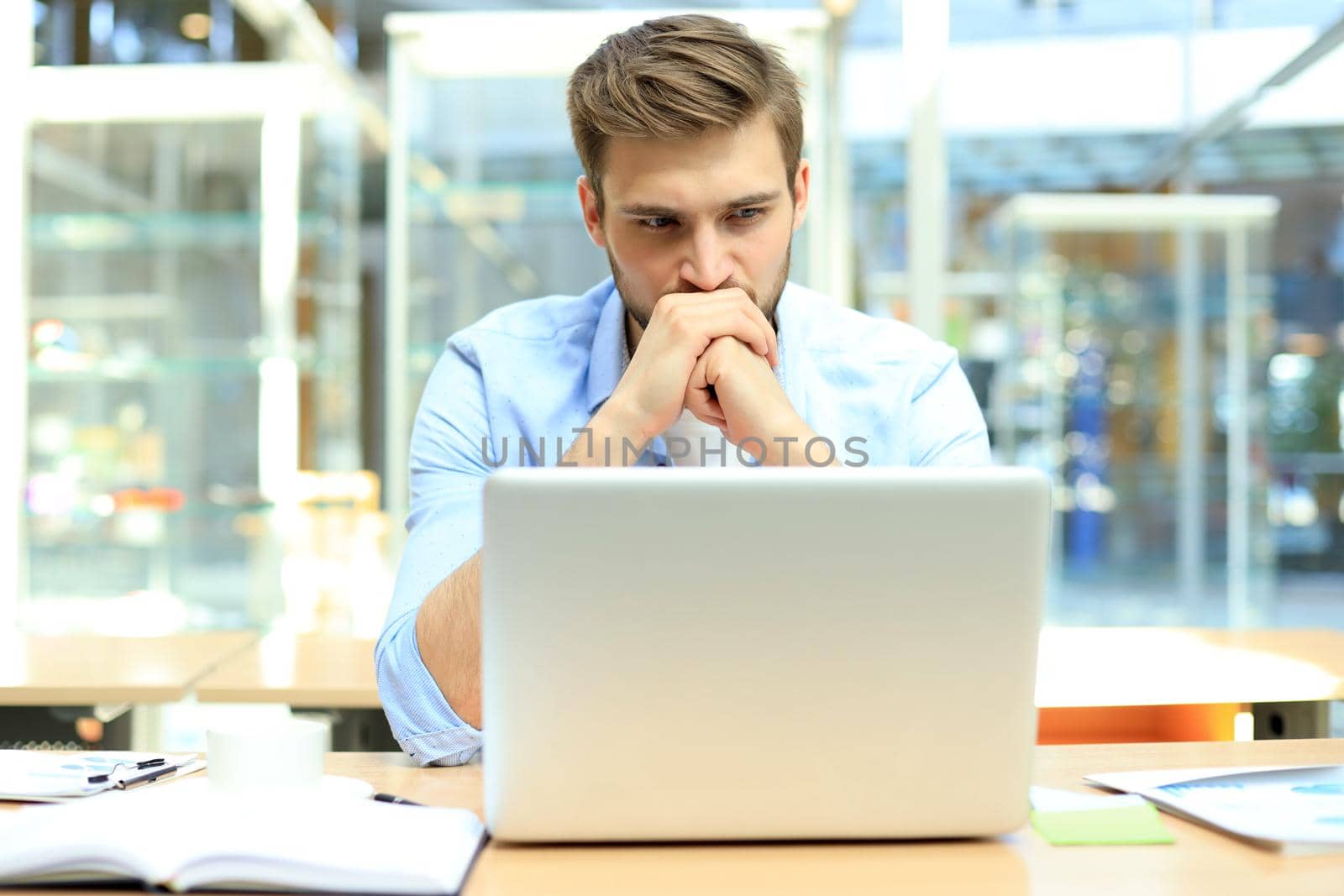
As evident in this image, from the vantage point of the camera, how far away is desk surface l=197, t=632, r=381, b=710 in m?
1.76

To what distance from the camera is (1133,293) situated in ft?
14.3

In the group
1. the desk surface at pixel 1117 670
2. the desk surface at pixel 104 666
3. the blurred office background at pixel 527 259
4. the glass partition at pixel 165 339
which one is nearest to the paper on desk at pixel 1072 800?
the desk surface at pixel 1117 670

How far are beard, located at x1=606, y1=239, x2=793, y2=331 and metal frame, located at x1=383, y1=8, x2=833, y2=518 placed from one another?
1.14m

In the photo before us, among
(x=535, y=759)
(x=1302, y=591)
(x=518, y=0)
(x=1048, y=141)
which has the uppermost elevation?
(x=518, y=0)

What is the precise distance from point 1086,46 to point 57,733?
398 centimetres

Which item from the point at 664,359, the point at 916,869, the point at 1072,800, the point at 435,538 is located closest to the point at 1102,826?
the point at 1072,800

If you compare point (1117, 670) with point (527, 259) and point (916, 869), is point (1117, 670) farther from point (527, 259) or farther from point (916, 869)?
point (527, 259)

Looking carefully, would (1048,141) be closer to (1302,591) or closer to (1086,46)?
(1086,46)

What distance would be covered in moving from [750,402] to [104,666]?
1112mm

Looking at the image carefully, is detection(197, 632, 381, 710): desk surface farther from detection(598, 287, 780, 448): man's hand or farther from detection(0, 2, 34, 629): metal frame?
detection(0, 2, 34, 629): metal frame

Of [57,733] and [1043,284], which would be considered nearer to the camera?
[57,733]

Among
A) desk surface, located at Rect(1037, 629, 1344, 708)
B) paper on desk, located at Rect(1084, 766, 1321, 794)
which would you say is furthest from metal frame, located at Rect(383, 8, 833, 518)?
paper on desk, located at Rect(1084, 766, 1321, 794)

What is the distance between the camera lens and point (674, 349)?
4.30 feet

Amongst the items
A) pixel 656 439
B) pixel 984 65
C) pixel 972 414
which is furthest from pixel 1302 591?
pixel 656 439
